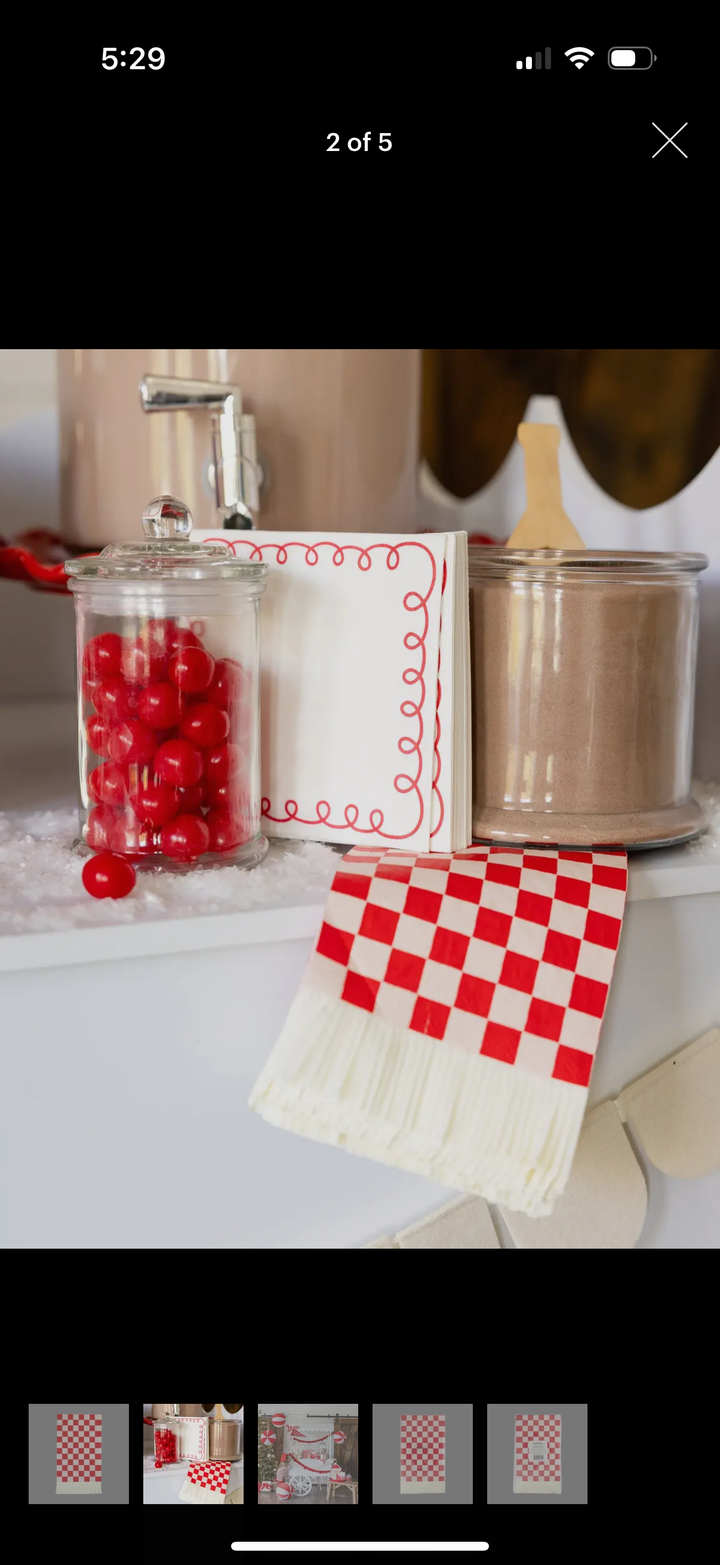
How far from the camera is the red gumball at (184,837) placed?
57 centimetres

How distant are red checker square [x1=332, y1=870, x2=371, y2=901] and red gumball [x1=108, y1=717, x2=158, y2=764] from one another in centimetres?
10

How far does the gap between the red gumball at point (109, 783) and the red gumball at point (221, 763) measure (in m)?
0.04

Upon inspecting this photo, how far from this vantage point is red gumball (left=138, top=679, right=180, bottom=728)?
0.55 meters

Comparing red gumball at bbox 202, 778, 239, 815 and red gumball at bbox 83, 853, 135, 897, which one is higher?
red gumball at bbox 202, 778, 239, 815

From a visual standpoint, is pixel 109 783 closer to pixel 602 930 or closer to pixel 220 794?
pixel 220 794

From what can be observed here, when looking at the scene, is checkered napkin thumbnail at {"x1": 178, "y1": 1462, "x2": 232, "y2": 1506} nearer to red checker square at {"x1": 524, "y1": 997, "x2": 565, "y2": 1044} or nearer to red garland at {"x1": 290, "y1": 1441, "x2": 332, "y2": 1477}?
red garland at {"x1": 290, "y1": 1441, "x2": 332, "y2": 1477}

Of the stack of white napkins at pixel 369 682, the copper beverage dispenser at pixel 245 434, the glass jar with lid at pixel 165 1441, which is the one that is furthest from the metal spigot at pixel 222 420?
the glass jar with lid at pixel 165 1441

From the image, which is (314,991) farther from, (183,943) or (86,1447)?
(86,1447)

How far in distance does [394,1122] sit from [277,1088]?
0.16ft
